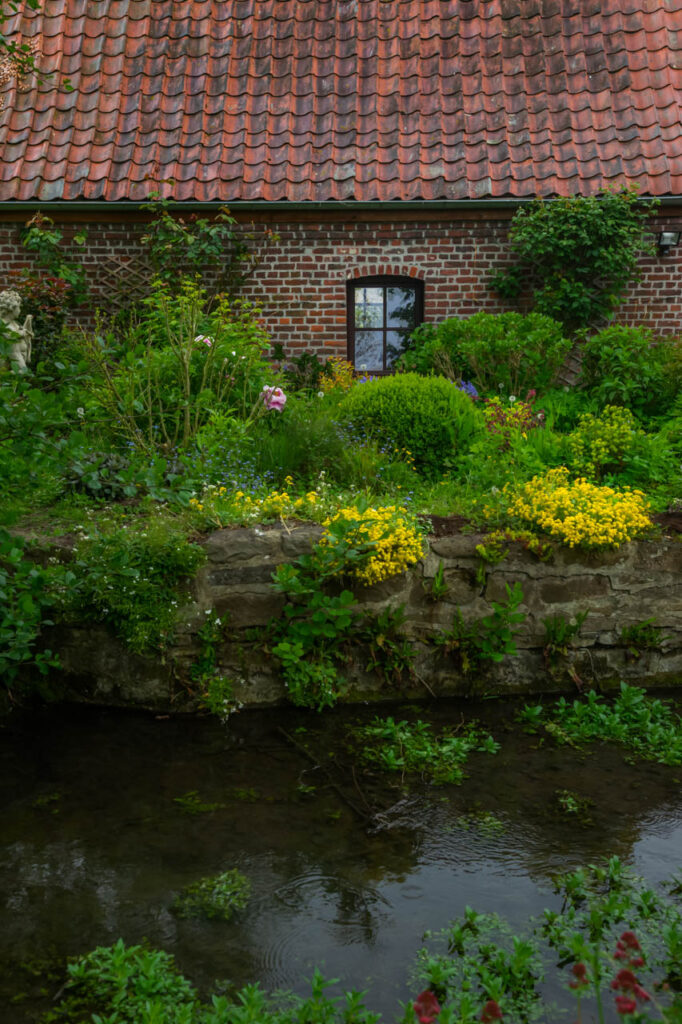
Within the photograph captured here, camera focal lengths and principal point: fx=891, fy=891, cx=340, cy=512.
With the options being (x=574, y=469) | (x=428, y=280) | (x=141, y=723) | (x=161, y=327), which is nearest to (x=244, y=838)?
(x=141, y=723)

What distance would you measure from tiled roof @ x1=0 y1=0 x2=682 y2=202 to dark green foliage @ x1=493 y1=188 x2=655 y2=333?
0.33 metres

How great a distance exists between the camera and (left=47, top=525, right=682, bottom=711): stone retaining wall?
208 inches

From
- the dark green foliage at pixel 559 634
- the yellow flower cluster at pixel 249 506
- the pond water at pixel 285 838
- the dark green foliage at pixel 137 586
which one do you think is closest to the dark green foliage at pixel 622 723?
the pond water at pixel 285 838

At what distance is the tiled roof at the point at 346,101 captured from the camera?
10141 millimetres

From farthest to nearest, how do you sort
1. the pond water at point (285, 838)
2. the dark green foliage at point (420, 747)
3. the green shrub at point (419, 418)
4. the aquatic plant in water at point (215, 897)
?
the green shrub at point (419, 418) → the dark green foliage at point (420, 747) → the aquatic plant in water at point (215, 897) → the pond water at point (285, 838)

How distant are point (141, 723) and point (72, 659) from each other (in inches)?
23.0

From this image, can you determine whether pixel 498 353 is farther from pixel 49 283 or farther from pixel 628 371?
pixel 49 283

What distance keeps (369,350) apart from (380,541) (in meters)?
5.96

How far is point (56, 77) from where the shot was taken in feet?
35.5

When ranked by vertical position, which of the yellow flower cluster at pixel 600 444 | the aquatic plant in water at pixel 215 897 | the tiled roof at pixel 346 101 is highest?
the tiled roof at pixel 346 101

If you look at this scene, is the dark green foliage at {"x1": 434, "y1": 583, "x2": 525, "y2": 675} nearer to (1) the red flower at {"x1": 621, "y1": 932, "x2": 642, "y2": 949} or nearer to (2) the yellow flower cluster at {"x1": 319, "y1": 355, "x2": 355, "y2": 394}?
(1) the red flower at {"x1": 621, "y1": 932, "x2": 642, "y2": 949}

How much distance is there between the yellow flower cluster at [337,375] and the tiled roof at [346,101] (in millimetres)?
1828

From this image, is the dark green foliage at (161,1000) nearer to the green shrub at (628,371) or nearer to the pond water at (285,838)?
the pond water at (285,838)

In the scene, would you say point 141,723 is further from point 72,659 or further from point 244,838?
point 244,838
